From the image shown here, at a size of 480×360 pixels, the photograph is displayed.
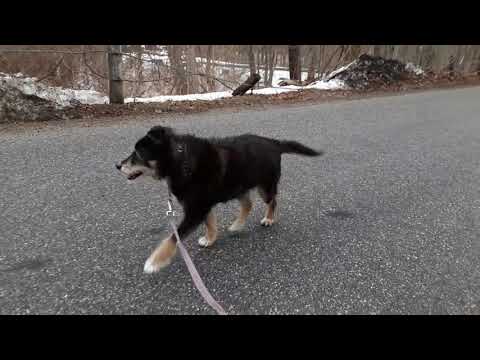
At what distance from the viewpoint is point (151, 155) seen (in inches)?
103

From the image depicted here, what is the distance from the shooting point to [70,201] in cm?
349

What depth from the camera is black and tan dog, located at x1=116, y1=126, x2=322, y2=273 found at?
2.59 metres

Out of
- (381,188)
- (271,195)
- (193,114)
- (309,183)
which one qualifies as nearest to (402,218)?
(381,188)

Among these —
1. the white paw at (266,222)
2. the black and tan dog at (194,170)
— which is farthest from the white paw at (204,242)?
the white paw at (266,222)

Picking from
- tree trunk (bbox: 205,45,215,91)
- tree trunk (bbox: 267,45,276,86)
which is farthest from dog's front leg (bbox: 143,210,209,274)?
tree trunk (bbox: 267,45,276,86)

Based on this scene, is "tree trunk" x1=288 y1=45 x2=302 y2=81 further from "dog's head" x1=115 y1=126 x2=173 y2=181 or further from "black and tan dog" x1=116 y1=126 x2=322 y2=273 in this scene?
"dog's head" x1=115 y1=126 x2=173 y2=181

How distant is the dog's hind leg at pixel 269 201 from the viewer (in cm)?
321

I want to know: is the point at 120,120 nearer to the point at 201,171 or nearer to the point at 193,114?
the point at 193,114

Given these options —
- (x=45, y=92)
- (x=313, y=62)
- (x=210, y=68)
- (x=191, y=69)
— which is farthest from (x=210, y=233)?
(x=313, y=62)

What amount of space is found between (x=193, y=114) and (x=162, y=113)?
26.0 inches

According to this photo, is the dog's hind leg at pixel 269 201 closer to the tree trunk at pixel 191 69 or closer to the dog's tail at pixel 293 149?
the dog's tail at pixel 293 149

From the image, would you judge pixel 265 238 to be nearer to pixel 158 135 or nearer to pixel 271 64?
pixel 158 135

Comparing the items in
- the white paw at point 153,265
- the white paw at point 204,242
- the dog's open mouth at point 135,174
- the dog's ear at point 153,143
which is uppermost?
the dog's ear at point 153,143

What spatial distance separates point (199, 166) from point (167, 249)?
68 cm
